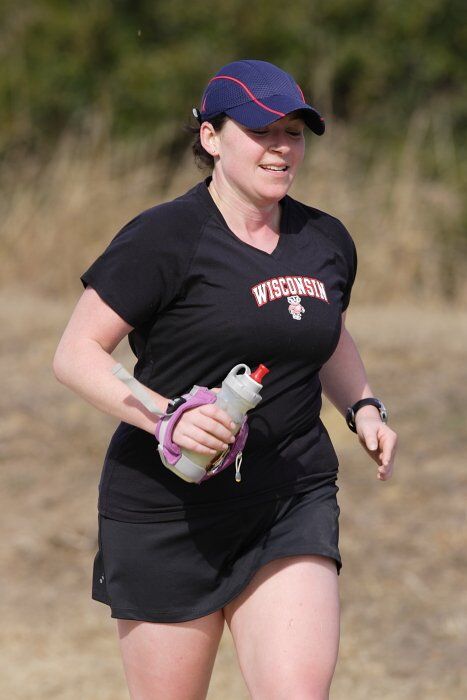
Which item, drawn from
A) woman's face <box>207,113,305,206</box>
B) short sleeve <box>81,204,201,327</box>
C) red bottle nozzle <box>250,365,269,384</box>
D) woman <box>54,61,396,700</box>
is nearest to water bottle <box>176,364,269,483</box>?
red bottle nozzle <box>250,365,269,384</box>

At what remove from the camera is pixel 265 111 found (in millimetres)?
3389

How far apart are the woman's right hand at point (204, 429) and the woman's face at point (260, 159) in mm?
666

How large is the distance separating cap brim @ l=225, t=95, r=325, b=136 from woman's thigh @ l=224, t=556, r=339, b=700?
3.67ft

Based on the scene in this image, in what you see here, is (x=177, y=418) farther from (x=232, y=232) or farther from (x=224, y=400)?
(x=232, y=232)

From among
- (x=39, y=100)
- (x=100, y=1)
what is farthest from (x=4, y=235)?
(x=100, y=1)

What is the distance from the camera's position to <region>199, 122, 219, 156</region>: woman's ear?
3.53 m

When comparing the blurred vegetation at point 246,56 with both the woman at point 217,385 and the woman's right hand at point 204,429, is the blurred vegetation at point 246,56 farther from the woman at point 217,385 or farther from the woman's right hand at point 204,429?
the woman's right hand at point 204,429

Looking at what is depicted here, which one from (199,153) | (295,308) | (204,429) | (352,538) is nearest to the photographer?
(204,429)

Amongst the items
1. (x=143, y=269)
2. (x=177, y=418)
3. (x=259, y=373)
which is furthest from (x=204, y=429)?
(x=143, y=269)

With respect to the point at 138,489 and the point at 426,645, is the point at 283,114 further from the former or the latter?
the point at 426,645

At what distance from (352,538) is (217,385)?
349 centimetres

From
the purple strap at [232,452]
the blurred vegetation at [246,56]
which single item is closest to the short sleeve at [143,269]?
the purple strap at [232,452]

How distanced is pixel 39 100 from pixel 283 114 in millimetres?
10642

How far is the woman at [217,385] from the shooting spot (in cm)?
331
